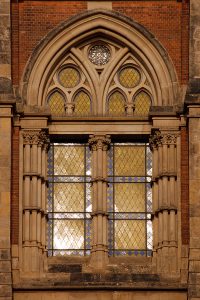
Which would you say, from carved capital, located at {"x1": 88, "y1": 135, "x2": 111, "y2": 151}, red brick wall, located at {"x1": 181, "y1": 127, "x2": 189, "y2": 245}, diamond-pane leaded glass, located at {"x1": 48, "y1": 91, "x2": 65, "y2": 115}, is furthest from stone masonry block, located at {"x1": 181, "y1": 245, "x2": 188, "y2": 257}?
diamond-pane leaded glass, located at {"x1": 48, "y1": 91, "x2": 65, "y2": 115}

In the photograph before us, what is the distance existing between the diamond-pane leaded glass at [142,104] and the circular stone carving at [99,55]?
0.97 m

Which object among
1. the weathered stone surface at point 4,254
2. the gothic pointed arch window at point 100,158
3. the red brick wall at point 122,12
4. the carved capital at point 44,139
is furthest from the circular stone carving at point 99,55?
the weathered stone surface at point 4,254

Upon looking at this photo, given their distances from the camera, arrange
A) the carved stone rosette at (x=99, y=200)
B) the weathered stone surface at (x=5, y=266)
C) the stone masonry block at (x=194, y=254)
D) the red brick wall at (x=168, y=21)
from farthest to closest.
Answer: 1. the red brick wall at (x=168, y=21)
2. the carved stone rosette at (x=99, y=200)
3. the stone masonry block at (x=194, y=254)
4. the weathered stone surface at (x=5, y=266)

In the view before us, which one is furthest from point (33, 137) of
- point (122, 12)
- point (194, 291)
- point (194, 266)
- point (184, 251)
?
point (194, 291)

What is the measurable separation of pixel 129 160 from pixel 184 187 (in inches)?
57.3

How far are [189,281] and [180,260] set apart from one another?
871 millimetres

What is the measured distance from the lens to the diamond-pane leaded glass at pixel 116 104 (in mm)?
41438

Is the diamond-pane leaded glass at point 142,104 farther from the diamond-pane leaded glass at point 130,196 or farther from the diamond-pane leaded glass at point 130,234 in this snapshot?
the diamond-pane leaded glass at point 130,234

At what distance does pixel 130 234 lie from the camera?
40938mm

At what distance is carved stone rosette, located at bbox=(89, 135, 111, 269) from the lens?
40.4 metres

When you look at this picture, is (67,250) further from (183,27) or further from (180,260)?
(183,27)

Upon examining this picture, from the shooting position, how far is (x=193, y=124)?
4022cm

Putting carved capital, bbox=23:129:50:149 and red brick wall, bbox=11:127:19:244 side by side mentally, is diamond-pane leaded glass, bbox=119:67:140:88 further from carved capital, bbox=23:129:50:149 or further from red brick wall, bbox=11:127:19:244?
red brick wall, bbox=11:127:19:244

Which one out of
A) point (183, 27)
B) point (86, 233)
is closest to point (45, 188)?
point (86, 233)
